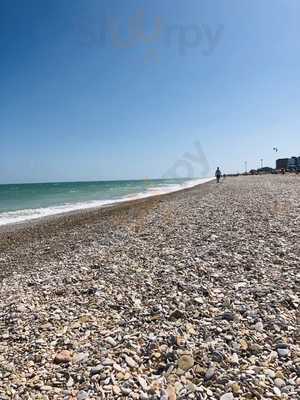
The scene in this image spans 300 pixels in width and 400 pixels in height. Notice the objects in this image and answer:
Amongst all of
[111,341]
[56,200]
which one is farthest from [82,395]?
[56,200]

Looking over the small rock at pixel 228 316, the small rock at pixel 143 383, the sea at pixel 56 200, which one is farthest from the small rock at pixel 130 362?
the sea at pixel 56 200

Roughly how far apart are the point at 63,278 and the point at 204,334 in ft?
12.7

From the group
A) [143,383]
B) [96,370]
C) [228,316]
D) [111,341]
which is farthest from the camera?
[228,316]

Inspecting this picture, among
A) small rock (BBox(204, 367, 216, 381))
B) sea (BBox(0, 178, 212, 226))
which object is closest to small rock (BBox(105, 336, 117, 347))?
A: small rock (BBox(204, 367, 216, 381))

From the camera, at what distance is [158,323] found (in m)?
4.27

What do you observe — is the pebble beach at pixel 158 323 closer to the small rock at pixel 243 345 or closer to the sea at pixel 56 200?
the small rock at pixel 243 345

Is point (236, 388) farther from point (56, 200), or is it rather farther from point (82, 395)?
point (56, 200)

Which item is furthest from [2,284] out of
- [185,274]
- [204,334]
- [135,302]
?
[204,334]

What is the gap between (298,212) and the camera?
490 inches

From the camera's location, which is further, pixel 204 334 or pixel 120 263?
pixel 120 263

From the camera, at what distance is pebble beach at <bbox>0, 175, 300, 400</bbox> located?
310 centimetres

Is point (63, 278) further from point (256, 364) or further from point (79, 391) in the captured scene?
point (256, 364)

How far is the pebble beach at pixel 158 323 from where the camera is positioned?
10.2 ft

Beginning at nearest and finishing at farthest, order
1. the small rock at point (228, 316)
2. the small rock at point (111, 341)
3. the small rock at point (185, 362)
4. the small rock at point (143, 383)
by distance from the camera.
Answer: the small rock at point (143, 383) < the small rock at point (185, 362) < the small rock at point (111, 341) < the small rock at point (228, 316)
